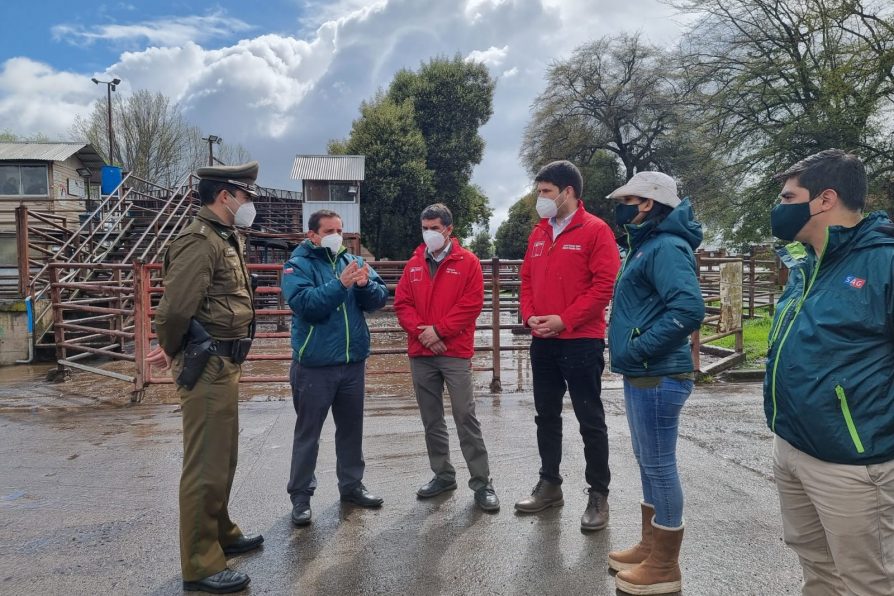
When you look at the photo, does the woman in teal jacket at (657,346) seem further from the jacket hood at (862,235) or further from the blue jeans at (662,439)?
the jacket hood at (862,235)

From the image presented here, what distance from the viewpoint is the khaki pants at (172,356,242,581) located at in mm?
2934

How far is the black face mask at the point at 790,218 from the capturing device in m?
2.22

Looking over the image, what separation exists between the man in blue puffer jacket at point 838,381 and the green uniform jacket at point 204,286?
2476 millimetres

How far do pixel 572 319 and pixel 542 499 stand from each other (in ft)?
3.81

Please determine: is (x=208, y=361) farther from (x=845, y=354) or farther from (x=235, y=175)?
(x=845, y=354)

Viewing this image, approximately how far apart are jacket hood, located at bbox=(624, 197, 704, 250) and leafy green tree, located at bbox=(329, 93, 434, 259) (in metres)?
29.1

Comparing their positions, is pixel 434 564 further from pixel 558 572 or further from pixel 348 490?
pixel 348 490

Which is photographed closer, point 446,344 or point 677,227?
point 677,227

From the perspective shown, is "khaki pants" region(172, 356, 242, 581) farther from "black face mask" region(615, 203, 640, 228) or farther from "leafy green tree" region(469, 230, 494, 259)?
"leafy green tree" region(469, 230, 494, 259)

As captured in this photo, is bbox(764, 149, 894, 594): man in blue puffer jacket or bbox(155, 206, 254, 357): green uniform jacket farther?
bbox(155, 206, 254, 357): green uniform jacket

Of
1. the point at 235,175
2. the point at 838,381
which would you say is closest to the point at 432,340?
the point at 235,175

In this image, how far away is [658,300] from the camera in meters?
2.84

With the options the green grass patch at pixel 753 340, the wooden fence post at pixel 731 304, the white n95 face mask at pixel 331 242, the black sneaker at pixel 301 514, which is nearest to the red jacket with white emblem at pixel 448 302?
the white n95 face mask at pixel 331 242

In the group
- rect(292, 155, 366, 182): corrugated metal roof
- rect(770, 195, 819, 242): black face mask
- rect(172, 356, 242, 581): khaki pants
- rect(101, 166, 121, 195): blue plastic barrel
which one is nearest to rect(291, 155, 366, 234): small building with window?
rect(292, 155, 366, 182): corrugated metal roof
